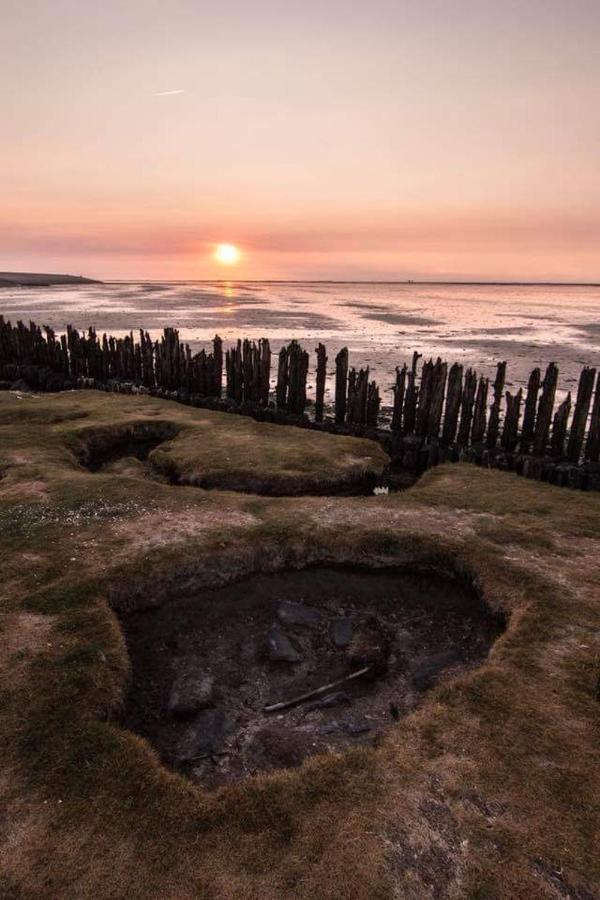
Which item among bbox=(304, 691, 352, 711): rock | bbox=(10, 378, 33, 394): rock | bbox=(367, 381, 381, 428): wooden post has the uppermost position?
bbox=(367, 381, 381, 428): wooden post

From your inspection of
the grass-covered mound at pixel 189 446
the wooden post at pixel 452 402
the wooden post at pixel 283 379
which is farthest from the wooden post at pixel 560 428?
the wooden post at pixel 283 379

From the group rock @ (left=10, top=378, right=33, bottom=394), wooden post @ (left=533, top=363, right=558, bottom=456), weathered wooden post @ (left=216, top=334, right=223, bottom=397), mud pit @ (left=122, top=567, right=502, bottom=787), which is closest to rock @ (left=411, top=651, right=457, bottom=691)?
mud pit @ (left=122, top=567, right=502, bottom=787)

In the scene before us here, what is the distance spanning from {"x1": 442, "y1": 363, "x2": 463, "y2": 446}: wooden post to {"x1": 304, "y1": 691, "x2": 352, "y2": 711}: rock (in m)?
10.1

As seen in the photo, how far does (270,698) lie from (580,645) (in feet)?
11.8

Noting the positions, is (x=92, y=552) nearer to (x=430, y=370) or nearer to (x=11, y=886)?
(x=11, y=886)

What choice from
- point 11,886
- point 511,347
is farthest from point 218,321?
point 11,886

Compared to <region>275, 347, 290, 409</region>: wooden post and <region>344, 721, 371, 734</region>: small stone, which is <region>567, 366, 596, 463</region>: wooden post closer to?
<region>275, 347, 290, 409</region>: wooden post

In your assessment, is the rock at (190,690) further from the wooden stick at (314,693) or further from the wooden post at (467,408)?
the wooden post at (467,408)

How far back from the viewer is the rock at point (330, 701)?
600cm

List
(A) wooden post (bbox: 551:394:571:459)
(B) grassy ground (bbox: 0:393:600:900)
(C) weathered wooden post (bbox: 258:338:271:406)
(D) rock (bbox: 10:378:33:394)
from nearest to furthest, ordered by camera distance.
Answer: (B) grassy ground (bbox: 0:393:600:900)
(A) wooden post (bbox: 551:394:571:459)
(C) weathered wooden post (bbox: 258:338:271:406)
(D) rock (bbox: 10:378:33:394)

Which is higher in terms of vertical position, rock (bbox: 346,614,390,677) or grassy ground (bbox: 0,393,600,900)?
grassy ground (bbox: 0,393,600,900)

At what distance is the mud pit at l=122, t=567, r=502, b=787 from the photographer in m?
5.53

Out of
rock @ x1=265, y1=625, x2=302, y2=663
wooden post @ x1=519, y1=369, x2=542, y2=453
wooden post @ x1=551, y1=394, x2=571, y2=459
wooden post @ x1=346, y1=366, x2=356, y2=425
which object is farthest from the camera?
wooden post @ x1=346, y1=366, x2=356, y2=425

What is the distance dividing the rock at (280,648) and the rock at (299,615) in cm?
34
